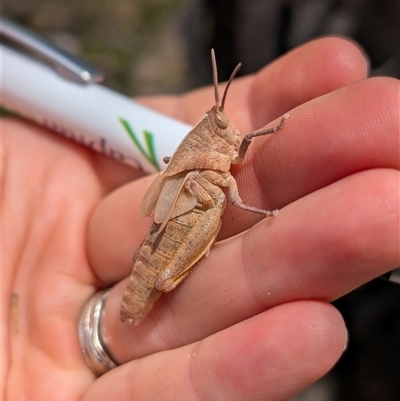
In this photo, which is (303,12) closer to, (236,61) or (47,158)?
(236,61)

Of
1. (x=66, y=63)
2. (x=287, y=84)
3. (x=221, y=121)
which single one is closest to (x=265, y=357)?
(x=221, y=121)

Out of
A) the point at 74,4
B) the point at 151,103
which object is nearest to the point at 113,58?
the point at 74,4

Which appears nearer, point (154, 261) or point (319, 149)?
point (319, 149)

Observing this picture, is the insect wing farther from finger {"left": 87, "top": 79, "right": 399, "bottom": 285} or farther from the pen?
the pen

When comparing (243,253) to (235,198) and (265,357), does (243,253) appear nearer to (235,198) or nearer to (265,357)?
(235,198)

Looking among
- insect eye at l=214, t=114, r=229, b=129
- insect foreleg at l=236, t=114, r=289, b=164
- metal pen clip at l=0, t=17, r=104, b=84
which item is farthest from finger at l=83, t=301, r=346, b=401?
metal pen clip at l=0, t=17, r=104, b=84

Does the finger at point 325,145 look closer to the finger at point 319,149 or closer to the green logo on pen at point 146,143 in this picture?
the finger at point 319,149
